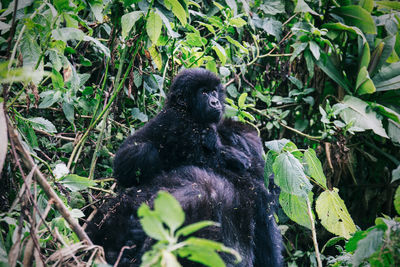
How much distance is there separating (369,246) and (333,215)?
75cm

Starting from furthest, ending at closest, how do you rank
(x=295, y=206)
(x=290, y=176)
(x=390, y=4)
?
(x=390, y=4) → (x=295, y=206) → (x=290, y=176)

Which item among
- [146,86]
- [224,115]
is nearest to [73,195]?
[146,86]

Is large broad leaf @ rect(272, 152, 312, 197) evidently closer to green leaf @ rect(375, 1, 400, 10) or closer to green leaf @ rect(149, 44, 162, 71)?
green leaf @ rect(149, 44, 162, 71)

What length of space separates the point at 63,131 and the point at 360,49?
2837mm

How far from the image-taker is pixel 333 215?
7.16ft

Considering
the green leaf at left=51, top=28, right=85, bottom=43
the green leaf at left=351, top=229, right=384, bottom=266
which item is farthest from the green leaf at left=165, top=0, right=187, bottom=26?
the green leaf at left=351, top=229, right=384, bottom=266

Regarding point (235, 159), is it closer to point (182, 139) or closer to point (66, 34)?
point (182, 139)

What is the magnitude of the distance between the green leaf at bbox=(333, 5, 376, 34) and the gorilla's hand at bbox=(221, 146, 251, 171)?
197 cm

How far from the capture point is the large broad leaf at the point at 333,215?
85.7 inches

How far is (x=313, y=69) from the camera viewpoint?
3646mm

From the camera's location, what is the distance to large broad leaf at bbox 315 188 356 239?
2176mm

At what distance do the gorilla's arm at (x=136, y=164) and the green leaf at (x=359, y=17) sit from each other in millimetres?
2460

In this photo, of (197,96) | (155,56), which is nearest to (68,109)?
(155,56)

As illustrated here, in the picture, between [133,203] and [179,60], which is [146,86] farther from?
[133,203]
